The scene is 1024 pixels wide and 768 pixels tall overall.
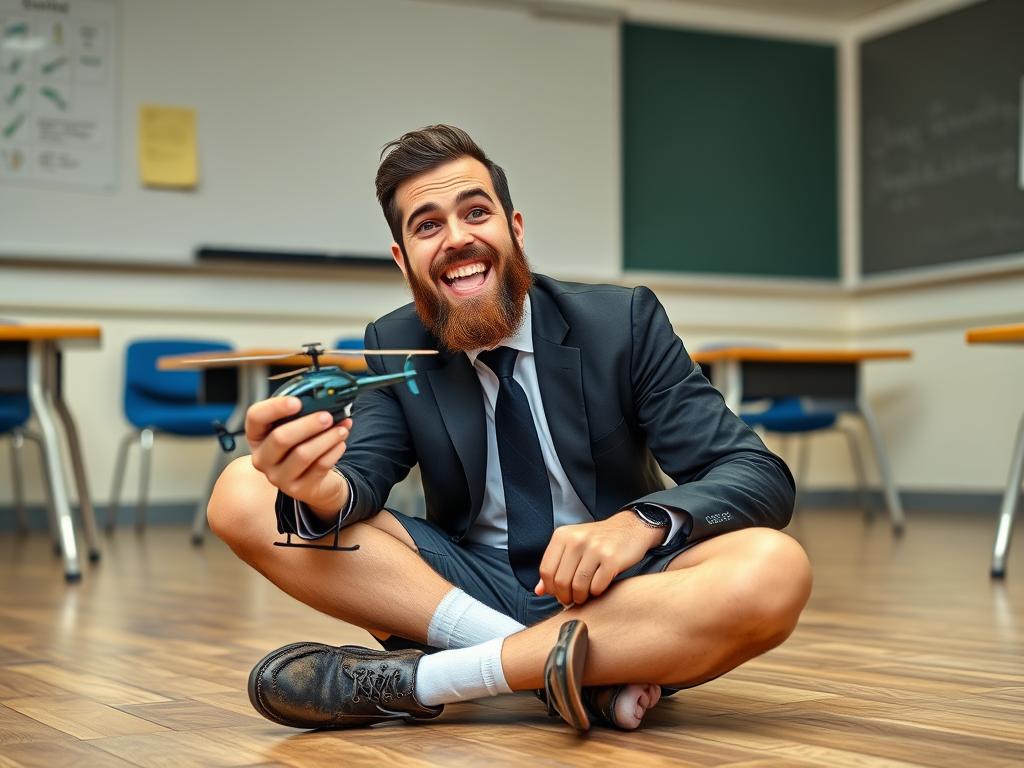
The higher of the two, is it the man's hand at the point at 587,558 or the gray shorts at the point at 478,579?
the man's hand at the point at 587,558

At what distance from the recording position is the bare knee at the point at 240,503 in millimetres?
1711

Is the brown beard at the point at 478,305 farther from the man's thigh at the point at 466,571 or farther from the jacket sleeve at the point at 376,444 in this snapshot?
the man's thigh at the point at 466,571

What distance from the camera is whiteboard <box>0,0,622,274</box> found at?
608 cm

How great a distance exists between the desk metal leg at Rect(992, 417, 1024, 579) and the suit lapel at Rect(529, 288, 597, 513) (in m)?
2.16

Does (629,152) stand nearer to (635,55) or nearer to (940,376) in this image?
(635,55)

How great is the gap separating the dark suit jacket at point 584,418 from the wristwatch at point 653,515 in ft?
0.38

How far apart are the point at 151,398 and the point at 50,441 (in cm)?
219

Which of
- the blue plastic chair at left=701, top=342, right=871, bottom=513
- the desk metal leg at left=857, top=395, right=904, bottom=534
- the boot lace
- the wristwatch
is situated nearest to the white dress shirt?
the wristwatch

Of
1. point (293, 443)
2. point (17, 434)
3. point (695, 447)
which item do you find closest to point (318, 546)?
point (293, 443)

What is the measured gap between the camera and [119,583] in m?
3.63

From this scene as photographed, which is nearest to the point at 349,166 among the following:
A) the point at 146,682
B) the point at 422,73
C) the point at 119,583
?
the point at 422,73

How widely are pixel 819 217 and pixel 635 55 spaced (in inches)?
55.2

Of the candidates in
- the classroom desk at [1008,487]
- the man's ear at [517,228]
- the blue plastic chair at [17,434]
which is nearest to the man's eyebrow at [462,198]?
the man's ear at [517,228]

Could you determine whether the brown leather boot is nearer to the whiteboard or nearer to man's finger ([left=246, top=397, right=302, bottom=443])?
man's finger ([left=246, top=397, right=302, bottom=443])
